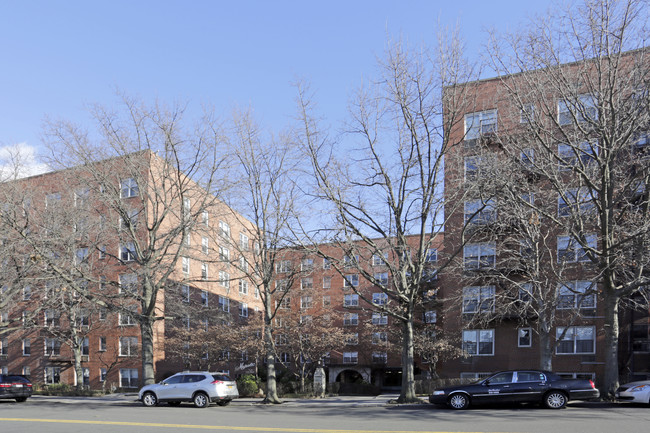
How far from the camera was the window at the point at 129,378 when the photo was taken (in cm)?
4322

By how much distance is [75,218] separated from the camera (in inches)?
1136

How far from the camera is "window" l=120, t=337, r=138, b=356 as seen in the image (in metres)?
43.2

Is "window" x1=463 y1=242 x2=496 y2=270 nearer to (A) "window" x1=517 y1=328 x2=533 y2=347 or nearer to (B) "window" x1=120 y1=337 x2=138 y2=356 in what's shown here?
(A) "window" x1=517 y1=328 x2=533 y2=347

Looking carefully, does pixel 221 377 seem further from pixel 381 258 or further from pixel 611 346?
pixel 611 346

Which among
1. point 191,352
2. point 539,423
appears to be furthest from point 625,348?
point 191,352

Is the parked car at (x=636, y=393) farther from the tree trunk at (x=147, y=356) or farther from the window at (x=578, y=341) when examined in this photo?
the tree trunk at (x=147, y=356)

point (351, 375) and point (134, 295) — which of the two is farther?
point (351, 375)

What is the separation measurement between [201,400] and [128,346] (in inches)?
966

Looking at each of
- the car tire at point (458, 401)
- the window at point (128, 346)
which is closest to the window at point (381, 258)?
the car tire at point (458, 401)

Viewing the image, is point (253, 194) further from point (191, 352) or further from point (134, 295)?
point (191, 352)

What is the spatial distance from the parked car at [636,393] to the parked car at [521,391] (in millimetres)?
872

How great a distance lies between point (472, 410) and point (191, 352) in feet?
78.3

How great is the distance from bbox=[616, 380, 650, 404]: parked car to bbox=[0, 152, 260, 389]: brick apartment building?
15.4 metres

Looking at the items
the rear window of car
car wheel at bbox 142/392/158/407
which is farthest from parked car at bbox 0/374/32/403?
the rear window of car
